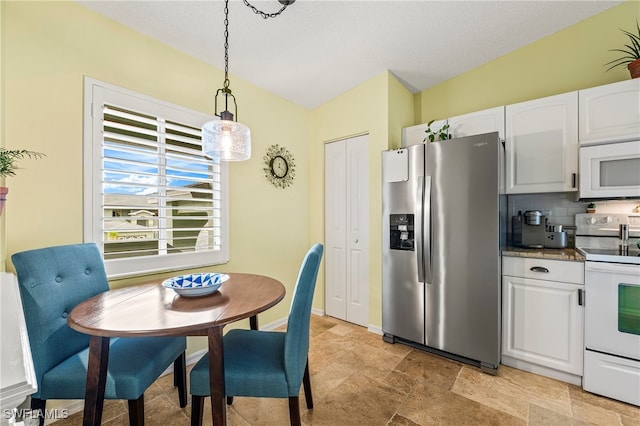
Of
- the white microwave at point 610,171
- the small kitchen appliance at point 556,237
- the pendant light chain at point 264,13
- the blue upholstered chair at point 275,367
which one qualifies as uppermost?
the pendant light chain at point 264,13

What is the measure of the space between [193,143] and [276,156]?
0.95 m

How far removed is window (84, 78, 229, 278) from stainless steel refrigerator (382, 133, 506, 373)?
1636 mm

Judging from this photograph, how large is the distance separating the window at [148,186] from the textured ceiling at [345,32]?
1.86 ft

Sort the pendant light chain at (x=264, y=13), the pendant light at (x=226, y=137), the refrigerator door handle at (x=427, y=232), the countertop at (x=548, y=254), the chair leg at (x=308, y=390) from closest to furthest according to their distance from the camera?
the pendant light at (x=226, y=137), the chair leg at (x=308, y=390), the pendant light chain at (x=264, y=13), the countertop at (x=548, y=254), the refrigerator door handle at (x=427, y=232)

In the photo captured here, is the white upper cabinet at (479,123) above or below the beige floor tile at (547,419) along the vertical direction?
above

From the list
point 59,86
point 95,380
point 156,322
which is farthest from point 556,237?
point 59,86

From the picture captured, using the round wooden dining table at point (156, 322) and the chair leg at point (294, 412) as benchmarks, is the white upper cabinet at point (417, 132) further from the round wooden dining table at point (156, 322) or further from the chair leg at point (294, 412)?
the chair leg at point (294, 412)

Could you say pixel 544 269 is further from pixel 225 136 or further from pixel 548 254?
pixel 225 136

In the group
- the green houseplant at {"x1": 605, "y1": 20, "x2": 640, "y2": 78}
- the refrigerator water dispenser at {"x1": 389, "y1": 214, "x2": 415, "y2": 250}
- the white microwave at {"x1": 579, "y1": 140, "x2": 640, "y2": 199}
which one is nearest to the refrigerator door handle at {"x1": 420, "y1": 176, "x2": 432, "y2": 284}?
the refrigerator water dispenser at {"x1": 389, "y1": 214, "x2": 415, "y2": 250}

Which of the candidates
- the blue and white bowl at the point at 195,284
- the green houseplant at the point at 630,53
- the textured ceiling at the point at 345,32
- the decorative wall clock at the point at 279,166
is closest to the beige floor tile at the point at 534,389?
the blue and white bowl at the point at 195,284

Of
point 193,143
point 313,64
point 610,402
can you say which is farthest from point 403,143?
point 610,402

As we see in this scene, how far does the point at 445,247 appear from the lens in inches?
88.7

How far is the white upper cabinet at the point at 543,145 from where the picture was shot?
6.96 feet

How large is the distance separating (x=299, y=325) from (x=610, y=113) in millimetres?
2655
